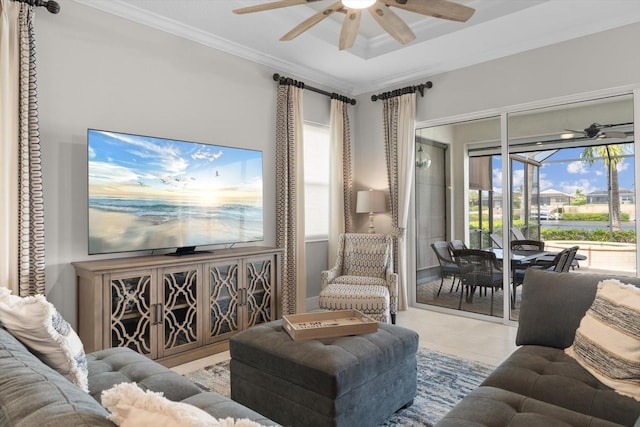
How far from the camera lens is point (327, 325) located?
7.97 ft

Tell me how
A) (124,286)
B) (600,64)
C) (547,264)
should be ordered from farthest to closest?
(547,264)
(600,64)
(124,286)

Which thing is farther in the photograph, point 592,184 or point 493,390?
point 592,184

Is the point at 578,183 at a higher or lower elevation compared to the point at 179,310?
higher

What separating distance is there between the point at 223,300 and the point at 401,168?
2.65 m

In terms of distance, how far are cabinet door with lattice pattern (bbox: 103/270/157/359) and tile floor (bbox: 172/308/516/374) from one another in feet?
1.18

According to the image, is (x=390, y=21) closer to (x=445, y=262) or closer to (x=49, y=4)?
(x=49, y=4)

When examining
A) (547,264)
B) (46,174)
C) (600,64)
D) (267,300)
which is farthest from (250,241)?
(600,64)

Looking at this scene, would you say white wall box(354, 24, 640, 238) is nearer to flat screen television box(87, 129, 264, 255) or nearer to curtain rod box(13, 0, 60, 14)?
flat screen television box(87, 129, 264, 255)

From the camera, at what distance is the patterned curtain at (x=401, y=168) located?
4.77 m

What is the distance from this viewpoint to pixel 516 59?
4.00 m

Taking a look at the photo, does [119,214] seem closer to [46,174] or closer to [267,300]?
[46,174]

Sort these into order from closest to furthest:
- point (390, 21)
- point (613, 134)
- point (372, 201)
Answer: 1. point (390, 21)
2. point (613, 134)
3. point (372, 201)

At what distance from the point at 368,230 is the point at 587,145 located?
2513 mm

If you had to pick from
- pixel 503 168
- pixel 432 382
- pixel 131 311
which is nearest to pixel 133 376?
pixel 131 311
